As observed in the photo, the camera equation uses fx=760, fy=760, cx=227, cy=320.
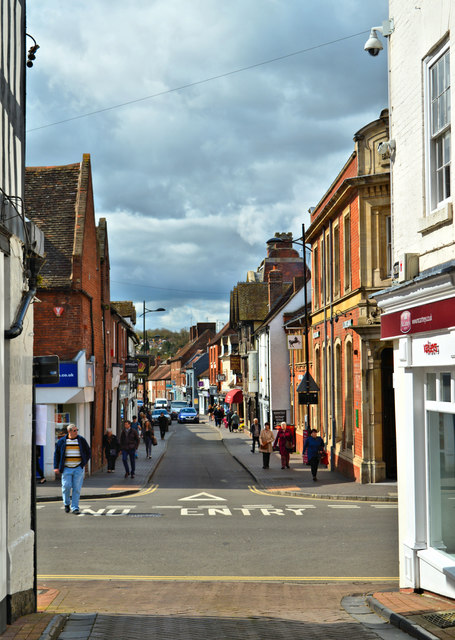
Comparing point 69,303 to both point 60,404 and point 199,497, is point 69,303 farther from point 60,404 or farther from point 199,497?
point 199,497

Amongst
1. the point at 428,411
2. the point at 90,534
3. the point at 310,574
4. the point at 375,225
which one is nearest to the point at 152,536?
the point at 90,534

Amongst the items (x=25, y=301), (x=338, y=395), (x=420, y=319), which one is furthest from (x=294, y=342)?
(x=25, y=301)

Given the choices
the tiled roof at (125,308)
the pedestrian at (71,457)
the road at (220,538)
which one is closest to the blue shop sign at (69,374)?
the road at (220,538)

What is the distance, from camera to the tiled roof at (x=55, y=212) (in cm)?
2562

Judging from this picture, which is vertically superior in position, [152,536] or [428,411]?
[428,411]

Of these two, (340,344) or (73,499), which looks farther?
(340,344)

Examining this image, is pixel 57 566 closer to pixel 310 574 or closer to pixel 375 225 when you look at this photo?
pixel 310 574

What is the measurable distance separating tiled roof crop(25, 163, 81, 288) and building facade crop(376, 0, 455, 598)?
17.0 metres

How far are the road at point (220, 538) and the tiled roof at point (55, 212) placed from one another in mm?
8398

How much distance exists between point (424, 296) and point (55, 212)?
2062cm

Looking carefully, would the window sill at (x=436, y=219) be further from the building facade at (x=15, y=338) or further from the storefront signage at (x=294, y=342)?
the storefront signage at (x=294, y=342)

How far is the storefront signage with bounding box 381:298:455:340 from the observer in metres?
8.12

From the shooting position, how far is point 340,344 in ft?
87.7

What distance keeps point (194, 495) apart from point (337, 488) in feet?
14.0
